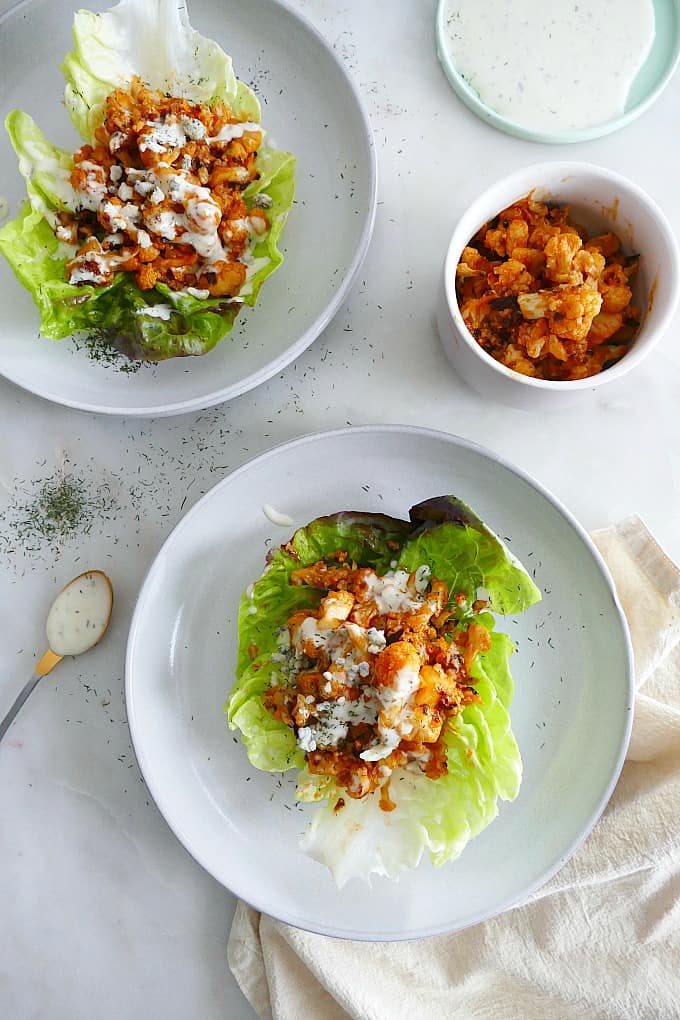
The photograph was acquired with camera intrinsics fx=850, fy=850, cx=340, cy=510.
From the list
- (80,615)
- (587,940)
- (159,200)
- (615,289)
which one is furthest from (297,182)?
(587,940)

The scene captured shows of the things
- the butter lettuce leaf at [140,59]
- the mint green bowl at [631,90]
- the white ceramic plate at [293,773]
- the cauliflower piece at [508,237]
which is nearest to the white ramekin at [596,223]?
the cauliflower piece at [508,237]

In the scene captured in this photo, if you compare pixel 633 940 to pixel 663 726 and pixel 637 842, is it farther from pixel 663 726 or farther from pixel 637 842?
pixel 663 726

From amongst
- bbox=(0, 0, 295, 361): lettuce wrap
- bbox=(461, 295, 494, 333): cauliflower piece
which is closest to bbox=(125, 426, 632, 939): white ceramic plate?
bbox=(461, 295, 494, 333): cauliflower piece

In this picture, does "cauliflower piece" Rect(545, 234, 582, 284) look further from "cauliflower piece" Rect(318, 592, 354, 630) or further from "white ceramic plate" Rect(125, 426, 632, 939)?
"cauliflower piece" Rect(318, 592, 354, 630)

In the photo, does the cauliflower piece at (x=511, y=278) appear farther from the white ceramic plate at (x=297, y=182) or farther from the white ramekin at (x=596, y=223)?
the white ceramic plate at (x=297, y=182)

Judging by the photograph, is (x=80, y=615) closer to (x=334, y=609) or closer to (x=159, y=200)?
(x=334, y=609)
